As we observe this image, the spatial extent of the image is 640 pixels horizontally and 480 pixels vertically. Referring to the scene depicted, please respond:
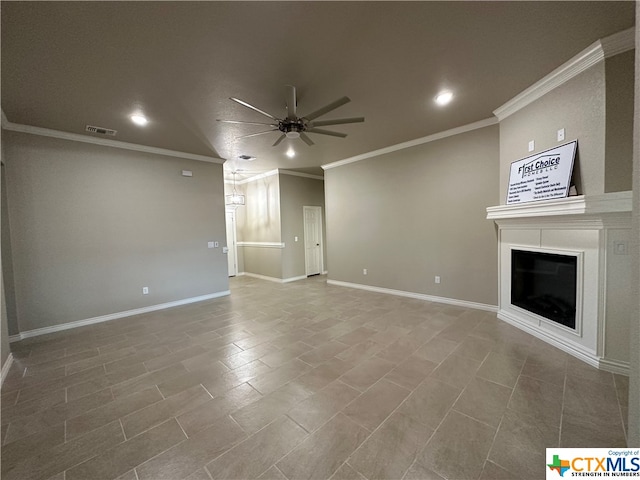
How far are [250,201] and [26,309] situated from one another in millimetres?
5069

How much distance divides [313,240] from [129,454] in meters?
6.20

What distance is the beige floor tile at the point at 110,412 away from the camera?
6.04 ft

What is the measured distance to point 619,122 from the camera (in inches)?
87.9

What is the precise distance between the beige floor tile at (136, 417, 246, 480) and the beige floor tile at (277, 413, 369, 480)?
0.43 m

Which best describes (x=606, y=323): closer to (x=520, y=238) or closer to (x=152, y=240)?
(x=520, y=238)

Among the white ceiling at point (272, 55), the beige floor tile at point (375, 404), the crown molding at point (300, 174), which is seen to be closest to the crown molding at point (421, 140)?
the white ceiling at point (272, 55)

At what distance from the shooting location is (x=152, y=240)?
180 inches

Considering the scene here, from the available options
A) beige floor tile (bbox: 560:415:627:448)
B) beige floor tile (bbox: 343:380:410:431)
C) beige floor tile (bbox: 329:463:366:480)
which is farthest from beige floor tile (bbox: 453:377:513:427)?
beige floor tile (bbox: 329:463:366:480)

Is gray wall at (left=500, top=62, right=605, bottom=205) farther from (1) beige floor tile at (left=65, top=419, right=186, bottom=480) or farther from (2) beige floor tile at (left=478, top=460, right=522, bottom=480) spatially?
(1) beige floor tile at (left=65, top=419, right=186, bottom=480)

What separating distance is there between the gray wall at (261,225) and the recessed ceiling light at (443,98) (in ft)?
14.2

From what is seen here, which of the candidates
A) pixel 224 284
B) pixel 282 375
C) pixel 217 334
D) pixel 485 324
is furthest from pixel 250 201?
pixel 485 324

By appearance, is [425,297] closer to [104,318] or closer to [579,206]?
[579,206]

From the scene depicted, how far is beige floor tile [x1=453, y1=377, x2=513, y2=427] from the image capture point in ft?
5.97

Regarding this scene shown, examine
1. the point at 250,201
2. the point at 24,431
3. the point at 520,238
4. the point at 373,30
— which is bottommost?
the point at 24,431
